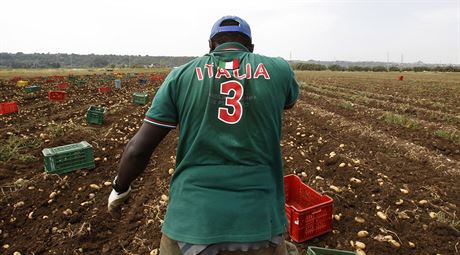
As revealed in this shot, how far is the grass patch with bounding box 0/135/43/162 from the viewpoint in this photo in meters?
6.48

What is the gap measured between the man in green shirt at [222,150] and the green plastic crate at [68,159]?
4.47 metres

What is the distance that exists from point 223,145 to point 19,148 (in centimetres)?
684

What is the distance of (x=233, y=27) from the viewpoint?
1925 millimetres

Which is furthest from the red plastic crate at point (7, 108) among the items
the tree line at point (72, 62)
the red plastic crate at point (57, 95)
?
the tree line at point (72, 62)

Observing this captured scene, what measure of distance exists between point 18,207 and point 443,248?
5460 mm

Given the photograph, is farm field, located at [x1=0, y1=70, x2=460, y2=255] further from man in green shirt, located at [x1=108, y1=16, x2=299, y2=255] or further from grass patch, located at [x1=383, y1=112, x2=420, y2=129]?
man in green shirt, located at [x1=108, y1=16, x2=299, y2=255]

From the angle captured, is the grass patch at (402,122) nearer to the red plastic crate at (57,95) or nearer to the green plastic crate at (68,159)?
the green plastic crate at (68,159)

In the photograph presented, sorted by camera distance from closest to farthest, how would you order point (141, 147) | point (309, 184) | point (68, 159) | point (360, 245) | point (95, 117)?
1. point (141, 147)
2. point (360, 245)
3. point (309, 184)
4. point (68, 159)
5. point (95, 117)

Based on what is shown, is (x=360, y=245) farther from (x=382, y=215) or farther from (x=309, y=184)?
(x=309, y=184)

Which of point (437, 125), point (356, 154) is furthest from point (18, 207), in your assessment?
point (437, 125)

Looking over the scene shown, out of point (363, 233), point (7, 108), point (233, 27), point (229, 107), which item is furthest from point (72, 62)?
point (229, 107)

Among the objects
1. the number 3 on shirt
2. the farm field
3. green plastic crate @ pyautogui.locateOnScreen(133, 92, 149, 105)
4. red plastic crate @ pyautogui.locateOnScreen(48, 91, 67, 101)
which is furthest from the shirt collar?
red plastic crate @ pyautogui.locateOnScreen(48, 91, 67, 101)

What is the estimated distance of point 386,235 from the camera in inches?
154

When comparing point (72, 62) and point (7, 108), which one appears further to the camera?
point (72, 62)
